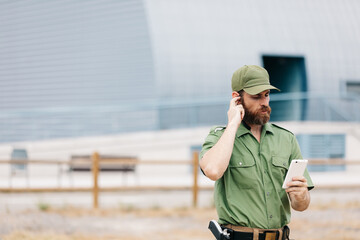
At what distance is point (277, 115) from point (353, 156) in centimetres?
336

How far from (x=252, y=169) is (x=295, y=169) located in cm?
27

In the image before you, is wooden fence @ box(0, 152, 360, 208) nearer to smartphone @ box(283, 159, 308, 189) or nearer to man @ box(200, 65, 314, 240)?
man @ box(200, 65, 314, 240)

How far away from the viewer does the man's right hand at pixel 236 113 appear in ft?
10.3

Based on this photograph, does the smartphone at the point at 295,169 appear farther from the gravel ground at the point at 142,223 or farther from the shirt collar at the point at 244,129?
the gravel ground at the point at 142,223

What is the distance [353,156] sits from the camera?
64.0 feet

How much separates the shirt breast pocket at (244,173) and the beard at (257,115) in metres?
0.24

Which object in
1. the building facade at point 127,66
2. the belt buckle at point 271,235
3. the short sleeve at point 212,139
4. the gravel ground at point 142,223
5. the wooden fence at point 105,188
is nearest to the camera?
the belt buckle at point 271,235

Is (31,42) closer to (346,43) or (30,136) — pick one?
(30,136)

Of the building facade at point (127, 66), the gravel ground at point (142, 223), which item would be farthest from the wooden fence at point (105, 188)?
the building facade at point (127, 66)

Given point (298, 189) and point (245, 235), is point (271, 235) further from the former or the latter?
point (298, 189)

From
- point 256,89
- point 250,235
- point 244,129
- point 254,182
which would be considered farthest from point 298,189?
point 256,89

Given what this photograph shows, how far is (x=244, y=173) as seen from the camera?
3.17 m

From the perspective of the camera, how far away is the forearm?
3.00 meters

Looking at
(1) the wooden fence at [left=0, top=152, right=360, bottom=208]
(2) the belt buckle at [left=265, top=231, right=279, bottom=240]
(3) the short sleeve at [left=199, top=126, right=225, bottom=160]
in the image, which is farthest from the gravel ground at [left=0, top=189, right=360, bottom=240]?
(2) the belt buckle at [left=265, top=231, right=279, bottom=240]
